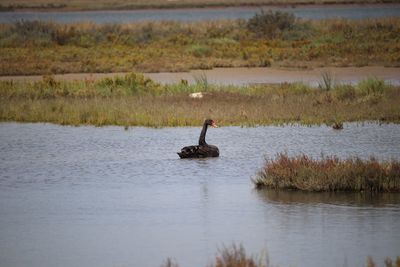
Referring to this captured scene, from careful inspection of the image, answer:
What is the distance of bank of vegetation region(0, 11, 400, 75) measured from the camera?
43812 mm

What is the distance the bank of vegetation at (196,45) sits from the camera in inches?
1725

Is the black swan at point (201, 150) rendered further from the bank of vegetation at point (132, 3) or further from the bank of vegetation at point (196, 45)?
the bank of vegetation at point (132, 3)

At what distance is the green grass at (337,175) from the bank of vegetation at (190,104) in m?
7.24

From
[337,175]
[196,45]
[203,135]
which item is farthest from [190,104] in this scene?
[196,45]

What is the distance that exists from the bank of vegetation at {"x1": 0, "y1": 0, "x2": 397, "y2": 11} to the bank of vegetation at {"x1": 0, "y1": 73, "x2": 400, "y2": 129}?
113 meters

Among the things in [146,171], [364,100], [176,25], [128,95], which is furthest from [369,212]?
[176,25]

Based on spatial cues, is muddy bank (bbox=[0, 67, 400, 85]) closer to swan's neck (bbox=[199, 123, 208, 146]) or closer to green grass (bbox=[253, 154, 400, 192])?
swan's neck (bbox=[199, 123, 208, 146])

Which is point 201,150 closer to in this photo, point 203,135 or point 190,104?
point 203,135

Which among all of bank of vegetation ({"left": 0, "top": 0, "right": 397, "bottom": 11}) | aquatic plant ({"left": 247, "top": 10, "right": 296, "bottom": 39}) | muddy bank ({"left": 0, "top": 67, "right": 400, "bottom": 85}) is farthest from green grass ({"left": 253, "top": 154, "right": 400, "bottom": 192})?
bank of vegetation ({"left": 0, "top": 0, "right": 397, "bottom": 11})

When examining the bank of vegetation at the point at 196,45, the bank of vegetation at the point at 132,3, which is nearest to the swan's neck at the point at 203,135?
the bank of vegetation at the point at 196,45

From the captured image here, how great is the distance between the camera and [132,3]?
6501 inches

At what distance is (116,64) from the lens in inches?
1741

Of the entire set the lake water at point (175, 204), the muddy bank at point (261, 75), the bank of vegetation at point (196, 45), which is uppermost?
the bank of vegetation at point (196, 45)

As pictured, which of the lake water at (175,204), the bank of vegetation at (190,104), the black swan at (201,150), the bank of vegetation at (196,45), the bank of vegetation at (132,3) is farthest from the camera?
the bank of vegetation at (132,3)
